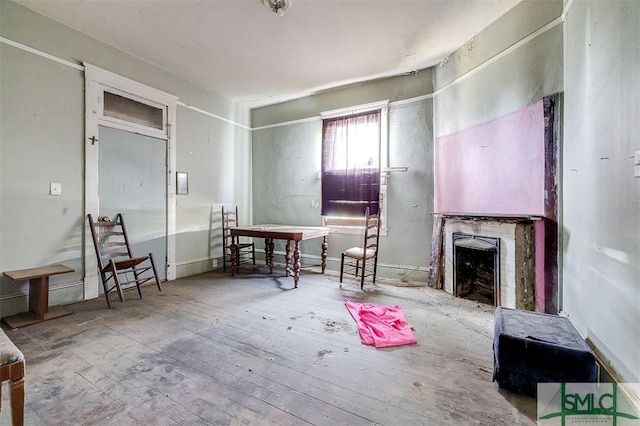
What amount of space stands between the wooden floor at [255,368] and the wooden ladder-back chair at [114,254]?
0.31 meters

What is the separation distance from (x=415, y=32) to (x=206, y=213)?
387 cm

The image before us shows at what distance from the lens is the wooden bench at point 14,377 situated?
124 cm

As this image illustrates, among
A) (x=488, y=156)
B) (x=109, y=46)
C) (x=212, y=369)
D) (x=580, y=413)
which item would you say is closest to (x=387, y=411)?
(x=580, y=413)

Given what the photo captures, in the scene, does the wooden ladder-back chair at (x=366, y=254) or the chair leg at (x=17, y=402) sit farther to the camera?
the wooden ladder-back chair at (x=366, y=254)

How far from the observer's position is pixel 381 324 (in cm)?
254

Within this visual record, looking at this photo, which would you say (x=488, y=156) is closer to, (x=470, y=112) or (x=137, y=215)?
(x=470, y=112)

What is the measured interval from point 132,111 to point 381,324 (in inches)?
156

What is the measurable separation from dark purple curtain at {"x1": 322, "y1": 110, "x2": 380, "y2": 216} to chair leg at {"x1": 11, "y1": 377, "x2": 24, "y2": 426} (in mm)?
3765

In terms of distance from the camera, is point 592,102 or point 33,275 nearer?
point 592,102

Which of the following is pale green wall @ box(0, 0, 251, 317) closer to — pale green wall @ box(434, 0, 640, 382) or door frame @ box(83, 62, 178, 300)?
door frame @ box(83, 62, 178, 300)

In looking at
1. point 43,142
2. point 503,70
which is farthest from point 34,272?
point 503,70

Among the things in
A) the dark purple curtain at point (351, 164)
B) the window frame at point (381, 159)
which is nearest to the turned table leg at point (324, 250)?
the window frame at point (381, 159)

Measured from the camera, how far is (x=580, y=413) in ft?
4.85

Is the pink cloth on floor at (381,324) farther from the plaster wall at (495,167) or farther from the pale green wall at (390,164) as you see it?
the plaster wall at (495,167)
